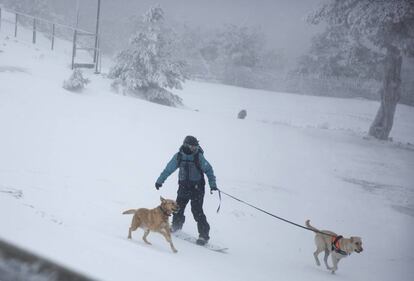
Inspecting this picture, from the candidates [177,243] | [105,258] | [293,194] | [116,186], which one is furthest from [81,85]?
[105,258]

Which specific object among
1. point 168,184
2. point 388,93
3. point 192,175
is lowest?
point 168,184

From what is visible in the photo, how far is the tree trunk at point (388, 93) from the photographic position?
20641 mm

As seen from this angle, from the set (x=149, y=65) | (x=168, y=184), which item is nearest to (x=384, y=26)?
(x=149, y=65)

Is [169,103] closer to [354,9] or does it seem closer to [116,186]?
[354,9]

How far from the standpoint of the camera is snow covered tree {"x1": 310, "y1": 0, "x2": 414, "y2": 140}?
1806 cm

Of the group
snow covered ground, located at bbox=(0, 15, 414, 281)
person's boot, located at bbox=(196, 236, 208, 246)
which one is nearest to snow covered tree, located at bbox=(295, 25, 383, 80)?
snow covered ground, located at bbox=(0, 15, 414, 281)

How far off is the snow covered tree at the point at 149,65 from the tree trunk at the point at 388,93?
35.3 ft

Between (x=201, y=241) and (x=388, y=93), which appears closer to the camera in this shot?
(x=201, y=241)

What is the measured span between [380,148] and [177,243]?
14.7 meters

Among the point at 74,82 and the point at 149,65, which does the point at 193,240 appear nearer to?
the point at 74,82

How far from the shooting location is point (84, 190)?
9.10 metres

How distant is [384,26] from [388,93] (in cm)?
360

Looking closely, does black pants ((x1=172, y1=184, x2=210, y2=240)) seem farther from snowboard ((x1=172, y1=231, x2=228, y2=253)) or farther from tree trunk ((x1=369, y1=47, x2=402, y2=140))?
tree trunk ((x1=369, y1=47, x2=402, y2=140))

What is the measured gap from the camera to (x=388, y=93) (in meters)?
20.8
